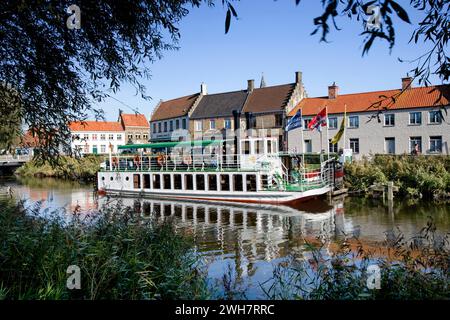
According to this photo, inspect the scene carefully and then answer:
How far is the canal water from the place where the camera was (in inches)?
555

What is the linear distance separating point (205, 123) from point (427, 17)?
171 ft

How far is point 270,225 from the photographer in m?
22.1

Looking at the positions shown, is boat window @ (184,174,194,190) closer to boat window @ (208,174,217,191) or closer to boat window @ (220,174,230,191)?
boat window @ (208,174,217,191)

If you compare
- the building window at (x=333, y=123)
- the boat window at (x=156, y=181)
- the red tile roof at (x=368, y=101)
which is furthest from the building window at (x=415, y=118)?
the boat window at (x=156, y=181)

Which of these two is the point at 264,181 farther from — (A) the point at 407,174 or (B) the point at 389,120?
(B) the point at 389,120

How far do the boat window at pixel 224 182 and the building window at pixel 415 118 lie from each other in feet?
66.5

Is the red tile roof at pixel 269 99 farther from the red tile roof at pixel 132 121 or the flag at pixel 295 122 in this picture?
the red tile roof at pixel 132 121

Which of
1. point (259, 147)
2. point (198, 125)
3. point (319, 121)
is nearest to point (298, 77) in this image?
point (198, 125)

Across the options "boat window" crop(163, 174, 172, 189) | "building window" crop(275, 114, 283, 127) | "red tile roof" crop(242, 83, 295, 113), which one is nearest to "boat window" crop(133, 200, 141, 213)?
"boat window" crop(163, 174, 172, 189)

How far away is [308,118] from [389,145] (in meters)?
9.48

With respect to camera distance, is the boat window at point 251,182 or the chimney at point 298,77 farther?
the chimney at point 298,77

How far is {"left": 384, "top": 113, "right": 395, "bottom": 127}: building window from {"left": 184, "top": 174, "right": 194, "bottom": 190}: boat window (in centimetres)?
2100

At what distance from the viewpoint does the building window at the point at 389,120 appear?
4083cm
